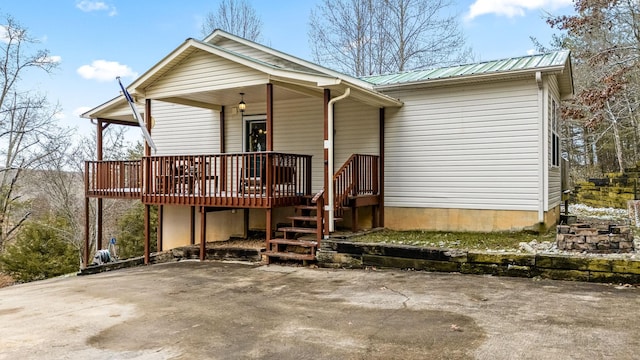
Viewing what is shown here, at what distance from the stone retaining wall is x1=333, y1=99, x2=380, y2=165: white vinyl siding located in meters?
2.70

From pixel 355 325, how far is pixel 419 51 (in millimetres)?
18780

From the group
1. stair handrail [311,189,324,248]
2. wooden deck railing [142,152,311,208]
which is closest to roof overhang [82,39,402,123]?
wooden deck railing [142,152,311,208]

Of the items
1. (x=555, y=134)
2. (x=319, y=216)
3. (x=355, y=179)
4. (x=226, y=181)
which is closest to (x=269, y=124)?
(x=226, y=181)

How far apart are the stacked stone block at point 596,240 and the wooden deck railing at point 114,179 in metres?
8.81

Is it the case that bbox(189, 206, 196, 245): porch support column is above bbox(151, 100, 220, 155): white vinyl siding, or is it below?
below

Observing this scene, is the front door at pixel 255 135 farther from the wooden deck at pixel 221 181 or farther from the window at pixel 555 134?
the window at pixel 555 134

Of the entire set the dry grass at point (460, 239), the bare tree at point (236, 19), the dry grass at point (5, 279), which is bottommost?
the dry grass at point (5, 279)

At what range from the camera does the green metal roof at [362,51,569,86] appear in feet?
27.0

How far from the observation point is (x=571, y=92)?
428 inches

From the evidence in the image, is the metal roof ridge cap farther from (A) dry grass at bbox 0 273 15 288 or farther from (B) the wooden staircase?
(A) dry grass at bbox 0 273 15 288

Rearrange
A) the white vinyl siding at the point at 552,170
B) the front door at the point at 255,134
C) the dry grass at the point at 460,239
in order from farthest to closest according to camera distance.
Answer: the front door at the point at 255,134 < the white vinyl siding at the point at 552,170 < the dry grass at the point at 460,239

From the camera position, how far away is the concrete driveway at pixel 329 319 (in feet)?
12.1

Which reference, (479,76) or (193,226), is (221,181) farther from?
(479,76)

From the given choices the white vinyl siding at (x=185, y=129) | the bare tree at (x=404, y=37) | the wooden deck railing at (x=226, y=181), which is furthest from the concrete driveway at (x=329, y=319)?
the bare tree at (x=404, y=37)
